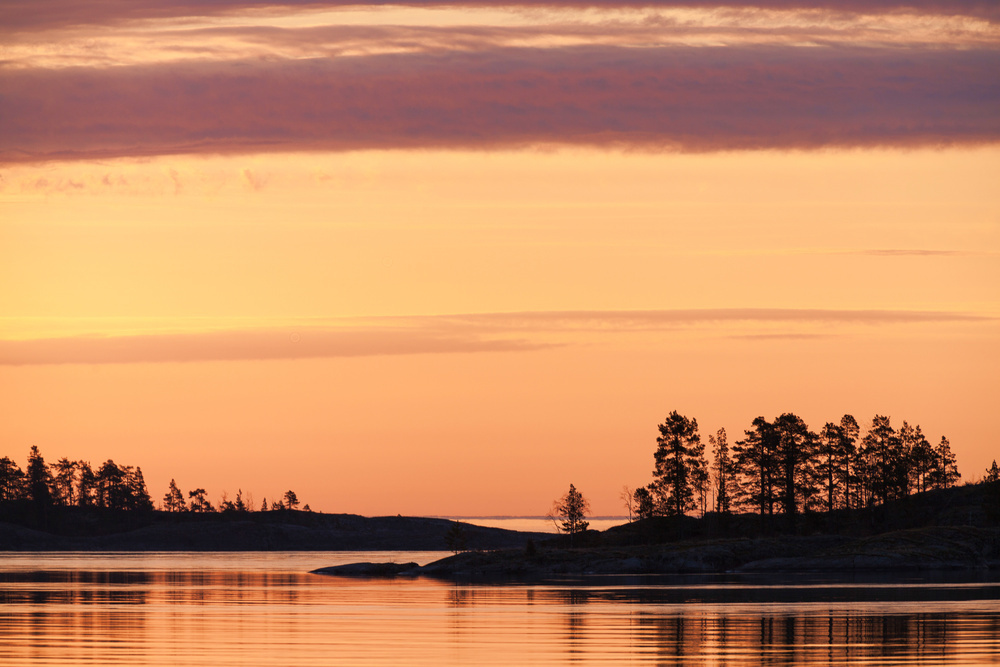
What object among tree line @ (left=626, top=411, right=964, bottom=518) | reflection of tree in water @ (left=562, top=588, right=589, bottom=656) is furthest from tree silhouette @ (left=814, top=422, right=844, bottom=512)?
reflection of tree in water @ (left=562, top=588, right=589, bottom=656)

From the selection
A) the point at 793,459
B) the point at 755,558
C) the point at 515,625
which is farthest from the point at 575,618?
the point at 793,459

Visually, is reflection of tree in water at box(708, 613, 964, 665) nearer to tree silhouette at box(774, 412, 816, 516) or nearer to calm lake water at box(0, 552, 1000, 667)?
calm lake water at box(0, 552, 1000, 667)

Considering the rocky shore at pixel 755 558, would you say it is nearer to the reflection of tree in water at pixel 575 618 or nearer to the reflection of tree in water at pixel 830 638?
the reflection of tree in water at pixel 575 618

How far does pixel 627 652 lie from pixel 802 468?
133 metres

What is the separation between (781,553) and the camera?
531 ft

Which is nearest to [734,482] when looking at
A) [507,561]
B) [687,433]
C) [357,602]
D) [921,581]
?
[687,433]

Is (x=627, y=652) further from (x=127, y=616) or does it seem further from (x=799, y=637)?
(x=127, y=616)

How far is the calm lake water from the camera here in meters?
56.8

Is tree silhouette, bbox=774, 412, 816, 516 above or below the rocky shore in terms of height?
above

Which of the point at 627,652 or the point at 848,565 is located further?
the point at 848,565

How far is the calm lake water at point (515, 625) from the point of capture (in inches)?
2238

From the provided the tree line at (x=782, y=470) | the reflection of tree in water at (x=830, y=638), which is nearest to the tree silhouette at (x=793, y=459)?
the tree line at (x=782, y=470)

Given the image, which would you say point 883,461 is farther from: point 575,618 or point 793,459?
point 575,618

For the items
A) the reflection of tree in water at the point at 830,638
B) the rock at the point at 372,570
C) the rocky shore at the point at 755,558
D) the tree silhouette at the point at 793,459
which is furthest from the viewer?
the tree silhouette at the point at 793,459
